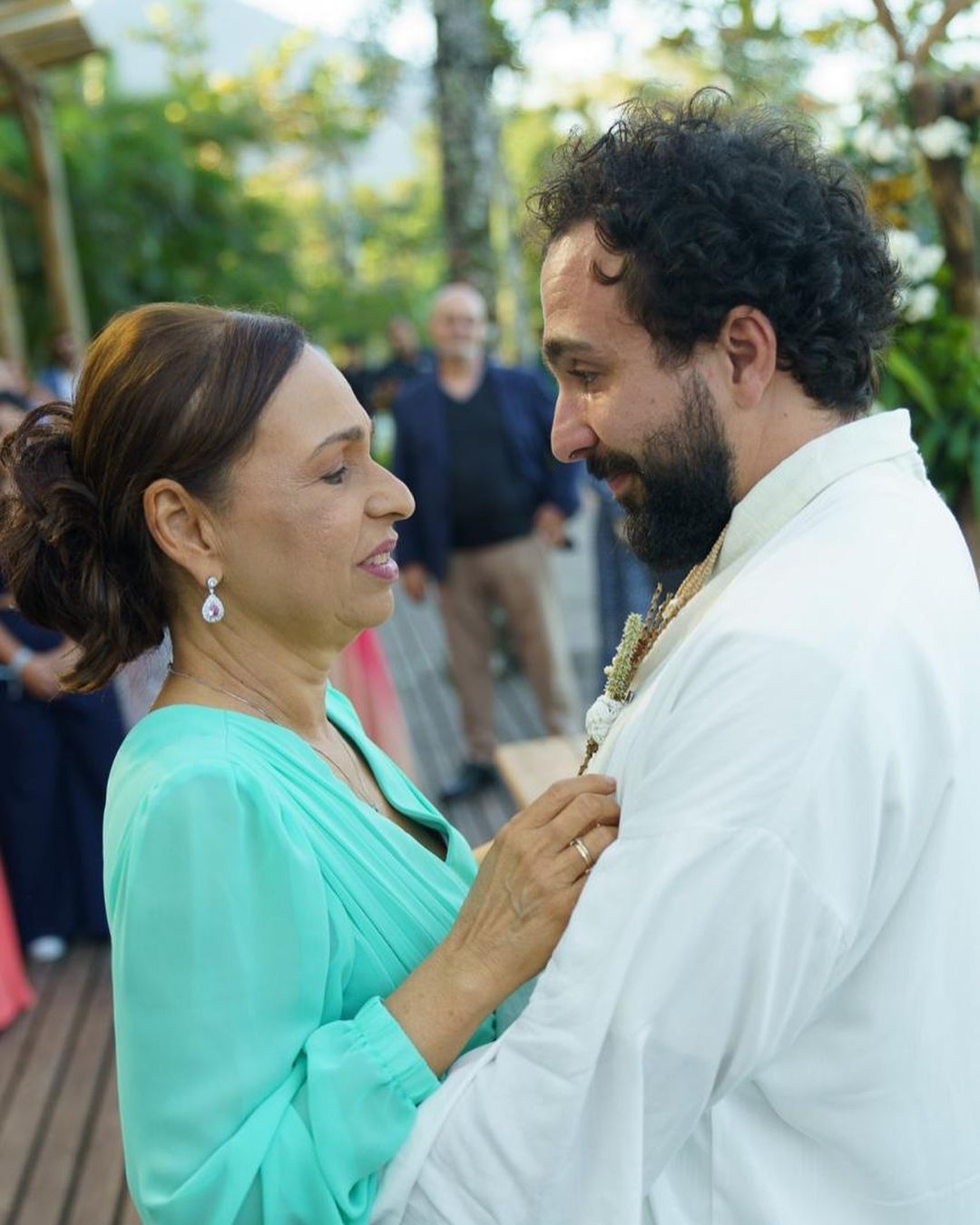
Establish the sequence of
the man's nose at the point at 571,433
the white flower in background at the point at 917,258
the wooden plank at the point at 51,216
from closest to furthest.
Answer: the man's nose at the point at 571,433
the white flower in background at the point at 917,258
the wooden plank at the point at 51,216

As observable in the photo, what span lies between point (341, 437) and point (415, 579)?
3.98m

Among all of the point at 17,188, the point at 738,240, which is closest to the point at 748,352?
the point at 738,240

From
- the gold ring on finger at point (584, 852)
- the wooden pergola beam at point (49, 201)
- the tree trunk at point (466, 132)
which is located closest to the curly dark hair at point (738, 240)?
the gold ring on finger at point (584, 852)

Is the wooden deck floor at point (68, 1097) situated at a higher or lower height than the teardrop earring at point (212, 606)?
lower

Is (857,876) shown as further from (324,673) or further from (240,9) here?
(240,9)

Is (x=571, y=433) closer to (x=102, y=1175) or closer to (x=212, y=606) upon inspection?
(x=212, y=606)

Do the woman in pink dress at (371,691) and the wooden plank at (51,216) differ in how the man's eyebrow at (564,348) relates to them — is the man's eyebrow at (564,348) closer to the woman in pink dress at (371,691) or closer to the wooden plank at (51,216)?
the woman in pink dress at (371,691)

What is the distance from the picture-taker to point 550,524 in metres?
5.67

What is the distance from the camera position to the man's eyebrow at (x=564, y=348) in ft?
4.85

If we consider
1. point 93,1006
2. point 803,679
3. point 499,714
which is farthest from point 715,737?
point 499,714

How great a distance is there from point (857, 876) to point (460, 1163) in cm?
50

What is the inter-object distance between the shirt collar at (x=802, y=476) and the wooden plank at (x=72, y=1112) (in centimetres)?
260

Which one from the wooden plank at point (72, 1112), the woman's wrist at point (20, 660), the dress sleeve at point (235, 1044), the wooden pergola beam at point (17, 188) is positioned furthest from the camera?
the wooden pergola beam at point (17, 188)

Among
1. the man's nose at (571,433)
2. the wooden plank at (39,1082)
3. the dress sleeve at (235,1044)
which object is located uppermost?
the man's nose at (571,433)
